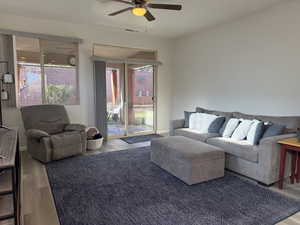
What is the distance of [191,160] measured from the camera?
2.64 m

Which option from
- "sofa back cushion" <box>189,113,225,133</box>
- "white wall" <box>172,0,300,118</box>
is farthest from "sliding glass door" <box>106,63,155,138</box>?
"sofa back cushion" <box>189,113,225,133</box>

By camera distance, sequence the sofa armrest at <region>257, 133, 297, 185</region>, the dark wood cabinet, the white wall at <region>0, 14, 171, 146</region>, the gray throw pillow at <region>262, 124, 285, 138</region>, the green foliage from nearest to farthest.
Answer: the dark wood cabinet < the sofa armrest at <region>257, 133, 297, 185</region> < the gray throw pillow at <region>262, 124, 285, 138</region> < the white wall at <region>0, 14, 171, 146</region> < the green foliage

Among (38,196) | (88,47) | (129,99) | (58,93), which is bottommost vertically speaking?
(38,196)

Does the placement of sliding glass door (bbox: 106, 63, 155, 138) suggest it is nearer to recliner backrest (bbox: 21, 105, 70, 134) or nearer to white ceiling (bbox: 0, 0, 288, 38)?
white ceiling (bbox: 0, 0, 288, 38)

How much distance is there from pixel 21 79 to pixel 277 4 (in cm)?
490

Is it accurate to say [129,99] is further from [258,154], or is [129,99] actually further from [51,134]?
[258,154]

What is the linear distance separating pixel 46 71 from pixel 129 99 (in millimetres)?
2076

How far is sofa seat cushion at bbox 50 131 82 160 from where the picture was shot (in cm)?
350

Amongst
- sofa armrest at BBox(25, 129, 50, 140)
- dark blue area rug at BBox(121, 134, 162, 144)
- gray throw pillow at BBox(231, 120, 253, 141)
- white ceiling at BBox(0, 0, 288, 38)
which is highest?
white ceiling at BBox(0, 0, 288, 38)

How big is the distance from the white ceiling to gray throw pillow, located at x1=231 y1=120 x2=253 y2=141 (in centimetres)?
196

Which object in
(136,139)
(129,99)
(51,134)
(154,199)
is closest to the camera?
(154,199)

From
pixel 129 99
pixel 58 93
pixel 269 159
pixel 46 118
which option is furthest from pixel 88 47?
pixel 269 159

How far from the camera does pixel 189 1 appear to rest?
3293 millimetres

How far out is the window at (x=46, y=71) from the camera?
4.11 m
